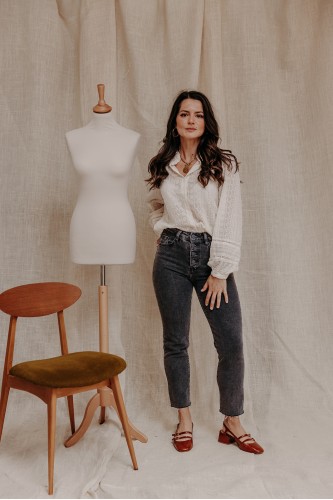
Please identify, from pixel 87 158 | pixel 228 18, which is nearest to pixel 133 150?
pixel 87 158

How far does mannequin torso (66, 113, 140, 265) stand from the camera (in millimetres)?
2176

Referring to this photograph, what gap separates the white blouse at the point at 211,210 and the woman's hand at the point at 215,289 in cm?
3

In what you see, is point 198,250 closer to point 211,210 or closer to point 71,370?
point 211,210

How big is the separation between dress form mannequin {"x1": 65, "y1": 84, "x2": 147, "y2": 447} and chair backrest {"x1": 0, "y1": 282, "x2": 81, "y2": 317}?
Answer: 0.17 metres

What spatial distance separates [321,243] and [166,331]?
970mm

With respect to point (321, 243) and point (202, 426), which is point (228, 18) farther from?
point (202, 426)

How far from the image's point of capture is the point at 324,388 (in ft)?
8.66

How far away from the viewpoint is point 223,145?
265 centimetres

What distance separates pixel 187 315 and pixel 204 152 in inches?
27.4

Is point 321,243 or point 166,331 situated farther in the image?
point 321,243

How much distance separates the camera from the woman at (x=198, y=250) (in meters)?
2.13

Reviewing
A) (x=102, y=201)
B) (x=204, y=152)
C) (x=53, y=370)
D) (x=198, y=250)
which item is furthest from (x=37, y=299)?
(x=204, y=152)

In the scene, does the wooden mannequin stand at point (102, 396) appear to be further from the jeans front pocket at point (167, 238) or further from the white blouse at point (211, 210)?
the white blouse at point (211, 210)

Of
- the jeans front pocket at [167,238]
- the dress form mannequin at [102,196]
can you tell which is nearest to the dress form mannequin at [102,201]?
the dress form mannequin at [102,196]
